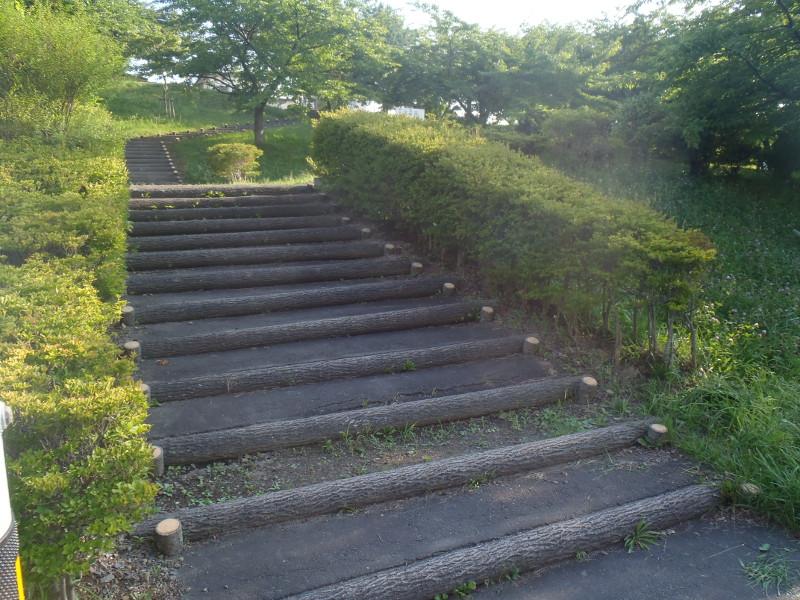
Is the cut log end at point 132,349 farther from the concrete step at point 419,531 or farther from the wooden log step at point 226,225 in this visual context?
the wooden log step at point 226,225

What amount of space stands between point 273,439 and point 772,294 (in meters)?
6.17

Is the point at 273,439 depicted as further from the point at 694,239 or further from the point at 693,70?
the point at 693,70

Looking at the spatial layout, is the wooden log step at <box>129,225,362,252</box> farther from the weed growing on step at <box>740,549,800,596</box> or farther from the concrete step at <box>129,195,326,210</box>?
the weed growing on step at <box>740,549,800,596</box>

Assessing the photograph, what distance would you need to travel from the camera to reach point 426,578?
9.95ft

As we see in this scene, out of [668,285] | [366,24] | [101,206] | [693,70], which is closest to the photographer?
[668,285]

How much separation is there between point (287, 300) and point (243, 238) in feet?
5.93

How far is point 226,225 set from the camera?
→ 8023 millimetres

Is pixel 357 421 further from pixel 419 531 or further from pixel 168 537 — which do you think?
pixel 168 537

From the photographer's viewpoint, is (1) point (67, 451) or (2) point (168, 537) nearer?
(1) point (67, 451)

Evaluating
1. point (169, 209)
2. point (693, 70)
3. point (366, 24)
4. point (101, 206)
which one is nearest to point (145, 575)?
point (101, 206)

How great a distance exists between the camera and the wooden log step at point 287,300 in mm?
5809

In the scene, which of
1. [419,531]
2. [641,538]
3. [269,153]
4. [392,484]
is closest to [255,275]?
[392,484]

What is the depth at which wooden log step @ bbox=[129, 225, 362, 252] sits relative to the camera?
729 cm

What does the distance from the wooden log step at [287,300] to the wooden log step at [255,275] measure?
27 cm
